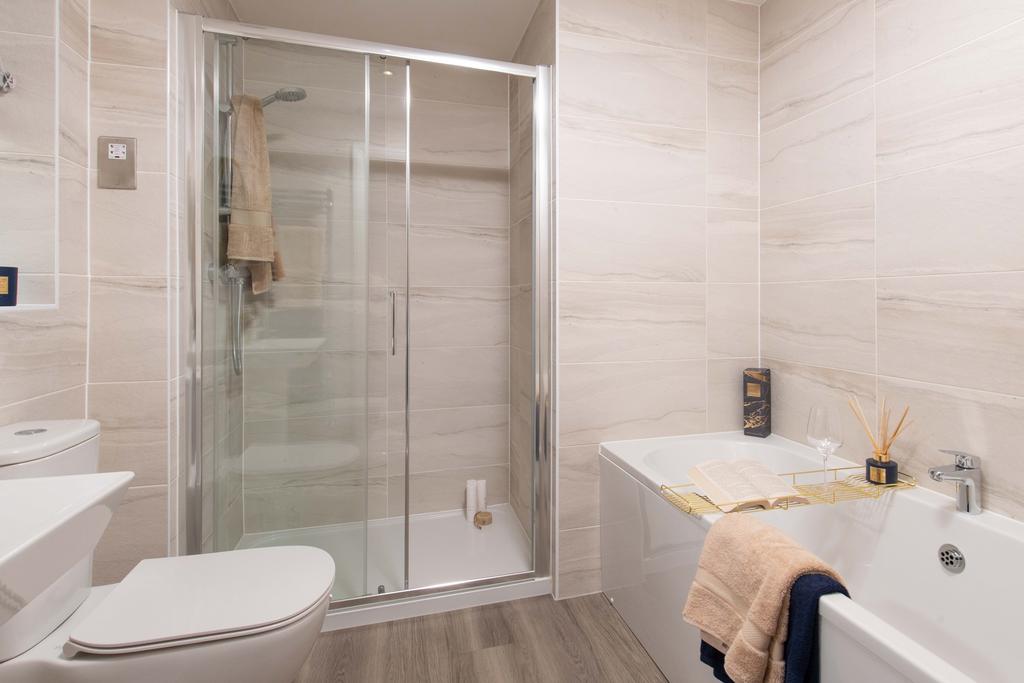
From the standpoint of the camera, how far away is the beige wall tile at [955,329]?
124cm

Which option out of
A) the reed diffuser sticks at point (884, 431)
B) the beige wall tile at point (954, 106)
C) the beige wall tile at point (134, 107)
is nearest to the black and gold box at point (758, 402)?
the reed diffuser sticks at point (884, 431)

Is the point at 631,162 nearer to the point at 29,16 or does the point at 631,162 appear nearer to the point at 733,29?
the point at 733,29

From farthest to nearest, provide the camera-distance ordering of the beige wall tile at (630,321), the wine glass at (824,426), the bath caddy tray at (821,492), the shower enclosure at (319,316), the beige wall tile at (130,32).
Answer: the beige wall tile at (630,321), the wine glass at (824,426), the shower enclosure at (319,316), the beige wall tile at (130,32), the bath caddy tray at (821,492)

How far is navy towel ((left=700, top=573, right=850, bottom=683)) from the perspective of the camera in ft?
2.96

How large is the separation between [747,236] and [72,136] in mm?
2339

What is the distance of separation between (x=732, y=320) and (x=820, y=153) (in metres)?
0.68

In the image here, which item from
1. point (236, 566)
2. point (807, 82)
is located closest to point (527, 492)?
point (236, 566)

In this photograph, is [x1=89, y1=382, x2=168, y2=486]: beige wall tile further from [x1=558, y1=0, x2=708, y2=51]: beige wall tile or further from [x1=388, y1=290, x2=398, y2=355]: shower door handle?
[x1=558, y1=0, x2=708, y2=51]: beige wall tile

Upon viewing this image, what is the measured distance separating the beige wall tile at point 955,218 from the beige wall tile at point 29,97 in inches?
95.9

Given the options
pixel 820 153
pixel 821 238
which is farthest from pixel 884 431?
pixel 820 153

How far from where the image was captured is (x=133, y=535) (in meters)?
1.51

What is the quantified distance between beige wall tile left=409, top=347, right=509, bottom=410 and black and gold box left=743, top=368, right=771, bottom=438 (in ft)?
3.89

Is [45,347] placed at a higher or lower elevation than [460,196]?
lower

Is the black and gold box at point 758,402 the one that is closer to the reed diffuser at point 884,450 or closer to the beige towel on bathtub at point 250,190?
the reed diffuser at point 884,450
